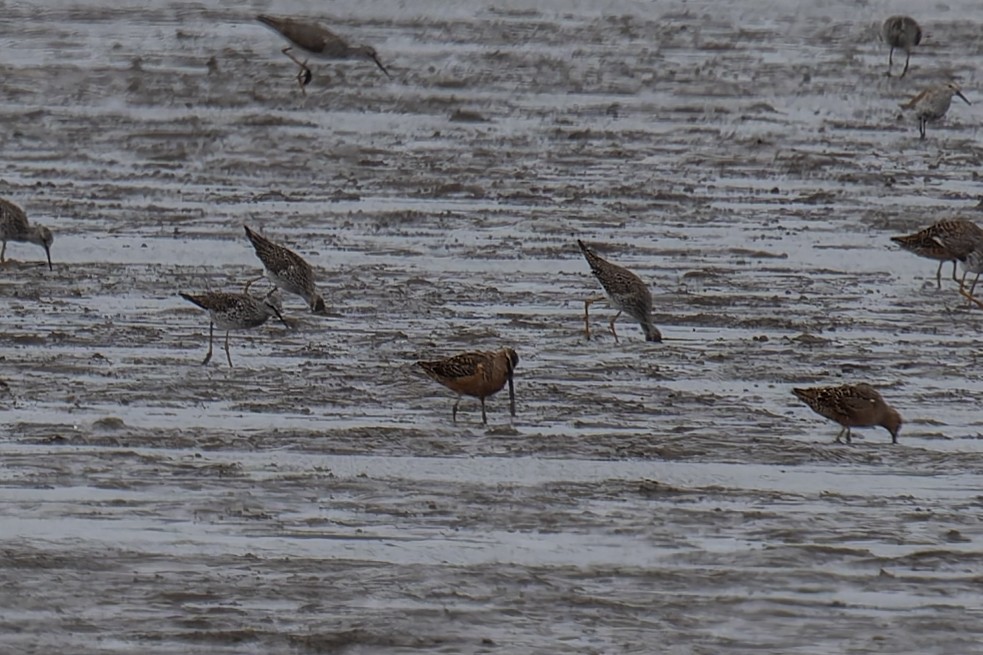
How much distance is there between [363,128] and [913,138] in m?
5.27

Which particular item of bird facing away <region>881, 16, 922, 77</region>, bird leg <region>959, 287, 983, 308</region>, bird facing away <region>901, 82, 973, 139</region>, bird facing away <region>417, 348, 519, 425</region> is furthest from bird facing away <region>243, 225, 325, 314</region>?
bird facing away <region>881, 16, 922, 77</region>

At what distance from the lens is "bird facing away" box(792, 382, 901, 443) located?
377 inches

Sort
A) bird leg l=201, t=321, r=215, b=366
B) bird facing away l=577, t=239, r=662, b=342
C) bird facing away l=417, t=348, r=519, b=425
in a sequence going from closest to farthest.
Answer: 1. bird facing away l=417, t=348, r=519, b=425
2. bird leg l=201, t=321, r=215, b=366
3. bird facing away l=577, t=239, r=662, b=342

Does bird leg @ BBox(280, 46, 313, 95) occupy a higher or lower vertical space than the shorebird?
lower

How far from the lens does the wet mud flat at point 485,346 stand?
7320 mm

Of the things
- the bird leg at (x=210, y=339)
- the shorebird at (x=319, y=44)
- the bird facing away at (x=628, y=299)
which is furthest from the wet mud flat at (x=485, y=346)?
the shorebird at (x=319, y=44)

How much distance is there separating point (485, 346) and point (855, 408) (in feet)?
8.47

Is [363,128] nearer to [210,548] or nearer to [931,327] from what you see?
[931,327]

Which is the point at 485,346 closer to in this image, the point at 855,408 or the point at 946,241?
the point at 855,408

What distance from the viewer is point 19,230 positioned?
13.8 metres

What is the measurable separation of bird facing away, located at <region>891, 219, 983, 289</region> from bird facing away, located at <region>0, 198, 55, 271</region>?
5979 mm

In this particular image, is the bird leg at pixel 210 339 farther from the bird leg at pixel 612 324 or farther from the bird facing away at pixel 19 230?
the bird leg at pixel 612 324

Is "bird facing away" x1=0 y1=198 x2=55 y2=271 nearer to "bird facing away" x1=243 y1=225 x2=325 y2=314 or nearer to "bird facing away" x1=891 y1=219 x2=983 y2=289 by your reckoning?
"bird facing away" x1=243 y1=225 x2=325 y2=314

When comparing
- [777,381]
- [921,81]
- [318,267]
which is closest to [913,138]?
[921,81]
